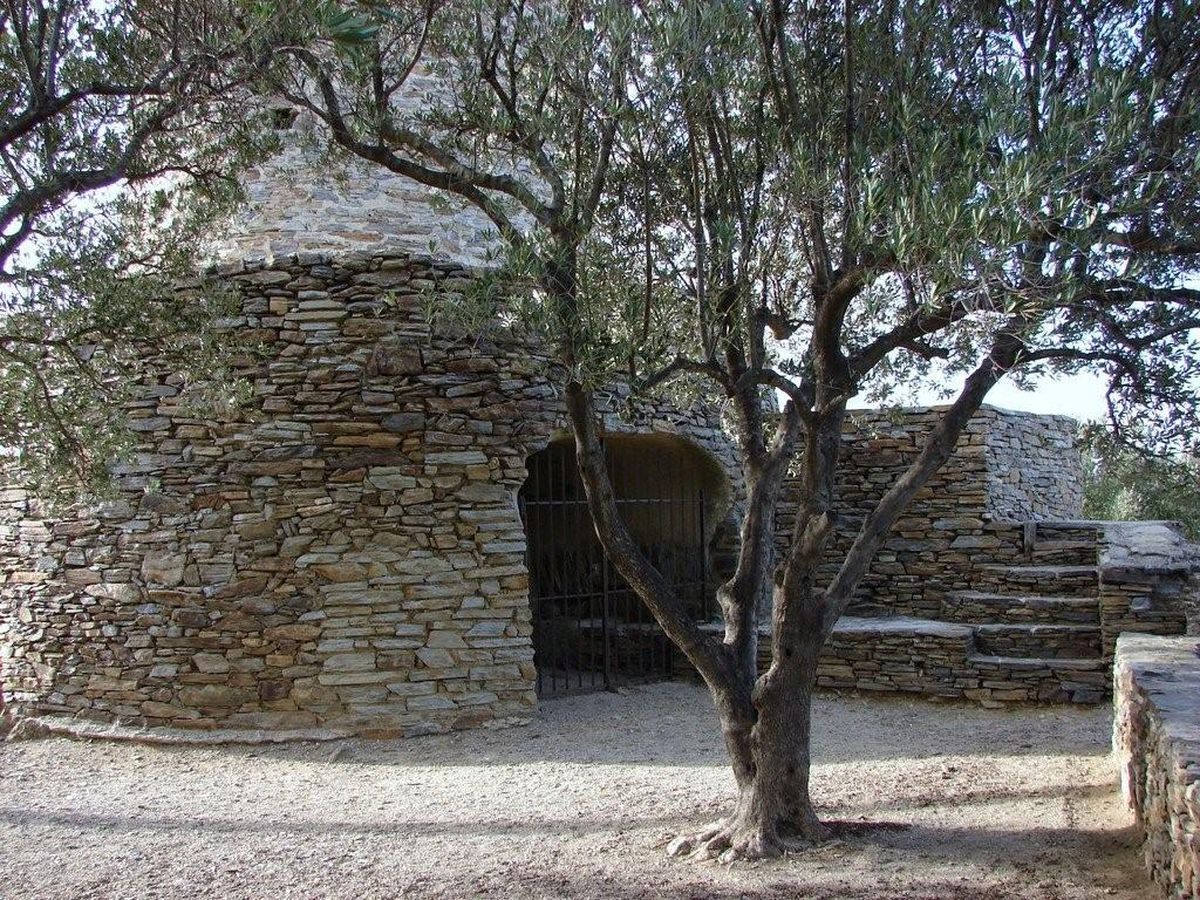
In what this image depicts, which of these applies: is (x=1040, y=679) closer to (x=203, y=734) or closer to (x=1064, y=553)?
(x=1064, y=553)

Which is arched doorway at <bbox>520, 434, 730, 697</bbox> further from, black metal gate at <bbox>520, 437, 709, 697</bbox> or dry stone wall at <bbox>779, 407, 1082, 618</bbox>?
dry stone wall at <bbox>779, 407, 1082, 618</bbox>

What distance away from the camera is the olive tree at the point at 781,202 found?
4.27 metres

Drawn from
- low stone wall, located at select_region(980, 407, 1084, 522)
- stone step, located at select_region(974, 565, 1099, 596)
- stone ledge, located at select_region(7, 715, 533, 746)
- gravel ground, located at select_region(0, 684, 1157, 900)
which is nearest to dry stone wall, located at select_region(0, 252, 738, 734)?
stone ledge, located at select_region(7, 715, 533, 746)

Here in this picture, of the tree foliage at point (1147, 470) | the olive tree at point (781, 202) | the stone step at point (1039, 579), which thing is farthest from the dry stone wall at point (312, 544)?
the stone step at point (1039, 579)

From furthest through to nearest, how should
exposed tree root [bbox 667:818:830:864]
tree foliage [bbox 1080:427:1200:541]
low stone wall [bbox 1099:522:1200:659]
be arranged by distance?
low stone wall [bbox 1099:522:1200:659] → tree foliage [bbox 1080:427:1200:541] → exposed tree root [bbox 667:818:830:864]

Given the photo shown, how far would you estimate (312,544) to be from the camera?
Result: 7457mm

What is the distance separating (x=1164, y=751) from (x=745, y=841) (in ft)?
6.00

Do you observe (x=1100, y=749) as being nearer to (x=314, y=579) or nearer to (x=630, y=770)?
(x=630, y=770)

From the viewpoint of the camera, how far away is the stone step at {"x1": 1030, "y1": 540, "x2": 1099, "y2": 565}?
30.2 feet

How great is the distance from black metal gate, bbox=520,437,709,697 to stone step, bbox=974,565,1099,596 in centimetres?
256

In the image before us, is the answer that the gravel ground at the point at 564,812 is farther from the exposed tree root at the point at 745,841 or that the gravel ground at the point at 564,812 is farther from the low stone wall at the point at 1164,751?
the low stone wall at the point at 1164,751

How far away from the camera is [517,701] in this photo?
7770 millimetres

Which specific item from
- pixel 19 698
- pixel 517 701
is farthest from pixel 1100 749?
pixel 19 698

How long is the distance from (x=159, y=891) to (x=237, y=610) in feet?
9.22
